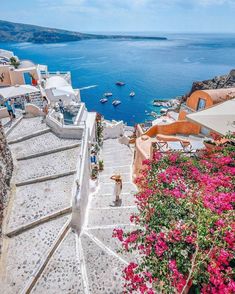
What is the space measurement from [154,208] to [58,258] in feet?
15.3

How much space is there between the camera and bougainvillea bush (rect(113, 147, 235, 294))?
5027 millimetres

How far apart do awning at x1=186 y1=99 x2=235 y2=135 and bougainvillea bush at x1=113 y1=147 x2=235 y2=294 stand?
11.3 ft

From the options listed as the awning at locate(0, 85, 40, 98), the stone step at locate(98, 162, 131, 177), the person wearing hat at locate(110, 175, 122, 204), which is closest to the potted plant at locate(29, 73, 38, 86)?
the awning at locate(0, 85, 40, 98)

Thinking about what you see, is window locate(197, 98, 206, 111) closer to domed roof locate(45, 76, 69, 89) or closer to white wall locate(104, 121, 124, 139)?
white wall locate(104, 121, 124, 139)

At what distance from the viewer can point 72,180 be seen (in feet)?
40.4

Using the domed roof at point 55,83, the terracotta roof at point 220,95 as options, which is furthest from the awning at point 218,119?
the domed roof at point 55,83

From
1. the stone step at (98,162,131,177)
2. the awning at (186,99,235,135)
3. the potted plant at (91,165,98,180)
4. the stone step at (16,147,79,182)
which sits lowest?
the stone step at (98,162,131,177)

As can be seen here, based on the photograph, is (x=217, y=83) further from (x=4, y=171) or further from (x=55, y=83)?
(x=4, y=171)

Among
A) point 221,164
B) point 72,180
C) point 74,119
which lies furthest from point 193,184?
point 74,119

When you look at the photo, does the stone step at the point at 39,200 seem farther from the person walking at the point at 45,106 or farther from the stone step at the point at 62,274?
the person walking at the point at 45,106

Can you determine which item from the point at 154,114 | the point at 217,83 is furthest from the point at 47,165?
the point at 217,83

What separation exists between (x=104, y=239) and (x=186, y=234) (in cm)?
479

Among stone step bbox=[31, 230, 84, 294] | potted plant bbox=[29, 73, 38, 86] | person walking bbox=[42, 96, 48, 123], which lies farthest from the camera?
potted plant bbox=[29, 73, 38, 86]

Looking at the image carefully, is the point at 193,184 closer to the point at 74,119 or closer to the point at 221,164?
the point at 221,164
